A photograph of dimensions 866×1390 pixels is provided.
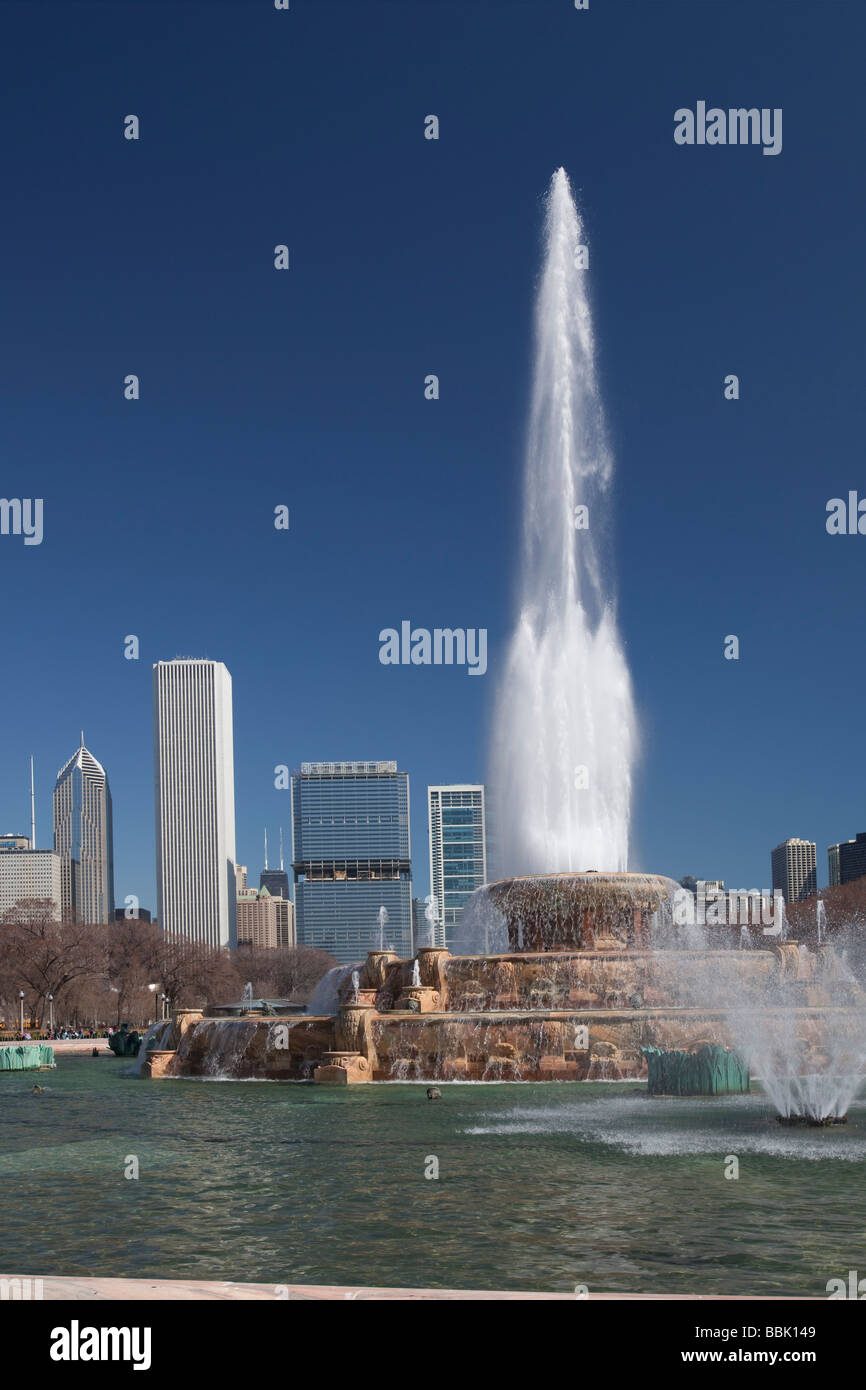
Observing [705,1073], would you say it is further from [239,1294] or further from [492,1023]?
[239,1294]

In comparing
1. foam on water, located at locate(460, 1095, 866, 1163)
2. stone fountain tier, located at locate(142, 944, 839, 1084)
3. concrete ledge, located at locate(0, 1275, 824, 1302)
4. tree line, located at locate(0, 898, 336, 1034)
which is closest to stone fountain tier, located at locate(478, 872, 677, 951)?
stone fountain tier, located at locate(142, 944, 839, 1084)

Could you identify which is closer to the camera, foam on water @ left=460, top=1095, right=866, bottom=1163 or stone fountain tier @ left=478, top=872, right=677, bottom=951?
foam on water @ left=460, top=1095, right=866, bottom=1163

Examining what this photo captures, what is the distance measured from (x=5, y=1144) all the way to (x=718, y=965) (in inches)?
793

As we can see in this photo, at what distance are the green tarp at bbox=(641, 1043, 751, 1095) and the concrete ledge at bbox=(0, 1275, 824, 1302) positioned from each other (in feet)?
55.8

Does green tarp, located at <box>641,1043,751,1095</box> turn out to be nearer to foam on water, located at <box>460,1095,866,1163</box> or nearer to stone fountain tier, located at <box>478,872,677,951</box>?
foam on water, located at <box>460,1095,866,1163</box>

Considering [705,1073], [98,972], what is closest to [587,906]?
[705,1073]

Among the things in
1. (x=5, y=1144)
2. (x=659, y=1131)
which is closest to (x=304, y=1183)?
(x=659, y=1131)

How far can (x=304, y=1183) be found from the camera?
15656 mm

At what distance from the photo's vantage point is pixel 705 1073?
24.6m

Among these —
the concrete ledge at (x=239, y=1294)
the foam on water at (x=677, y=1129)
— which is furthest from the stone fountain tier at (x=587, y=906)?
the concrete ledge at (x=239, y=1294)

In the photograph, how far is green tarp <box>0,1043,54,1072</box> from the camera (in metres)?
44.1

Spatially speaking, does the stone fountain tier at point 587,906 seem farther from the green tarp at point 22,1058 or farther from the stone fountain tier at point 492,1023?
the green tarp at point 22,1058

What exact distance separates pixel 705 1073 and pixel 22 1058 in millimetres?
28373
